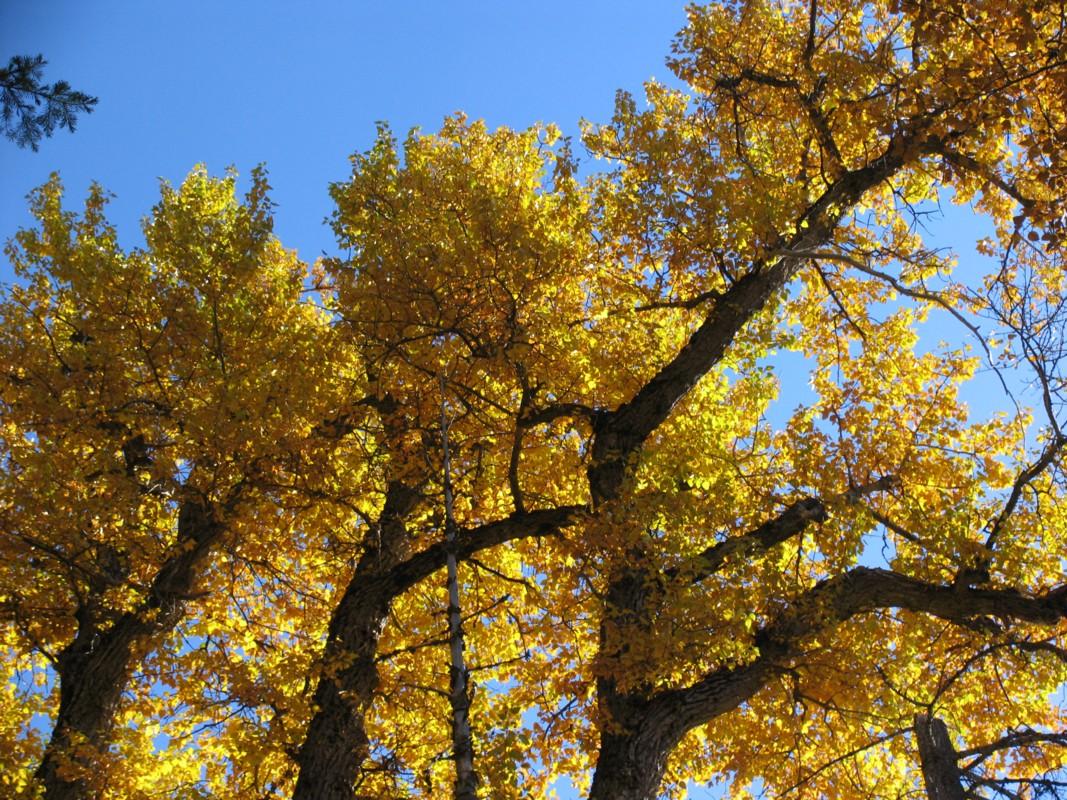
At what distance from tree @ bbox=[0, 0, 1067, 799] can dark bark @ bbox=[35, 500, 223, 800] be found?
51 millimetres

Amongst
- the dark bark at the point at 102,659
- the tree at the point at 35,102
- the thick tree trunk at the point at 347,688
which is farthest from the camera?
the dark bark at the point at 102,659

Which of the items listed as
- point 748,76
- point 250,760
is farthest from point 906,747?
point 748,76

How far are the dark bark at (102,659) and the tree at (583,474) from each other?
51mm

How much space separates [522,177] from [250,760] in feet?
31.5

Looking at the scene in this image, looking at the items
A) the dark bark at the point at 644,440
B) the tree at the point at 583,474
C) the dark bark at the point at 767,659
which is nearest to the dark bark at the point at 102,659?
the tree at the point at 583,474

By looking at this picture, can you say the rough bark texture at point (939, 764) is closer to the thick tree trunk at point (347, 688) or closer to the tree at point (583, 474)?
the tree at point (583, 474)

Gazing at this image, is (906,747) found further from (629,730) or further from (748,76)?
(748,76)

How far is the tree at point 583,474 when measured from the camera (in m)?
8.10

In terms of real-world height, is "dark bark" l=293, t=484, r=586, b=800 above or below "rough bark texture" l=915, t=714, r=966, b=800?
above

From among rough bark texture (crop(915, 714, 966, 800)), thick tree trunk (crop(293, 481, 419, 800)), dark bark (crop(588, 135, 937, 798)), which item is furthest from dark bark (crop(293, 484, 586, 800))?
rough bark texture (crop(915, 714, 966, 800))

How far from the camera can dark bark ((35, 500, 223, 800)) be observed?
972cm

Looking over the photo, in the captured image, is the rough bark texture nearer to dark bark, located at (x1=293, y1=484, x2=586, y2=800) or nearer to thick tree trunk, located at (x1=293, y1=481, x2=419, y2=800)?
dark bark, located at (x1=293, y1=484, x2=586, y2=800)

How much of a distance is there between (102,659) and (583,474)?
6312mm

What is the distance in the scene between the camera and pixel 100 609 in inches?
421
